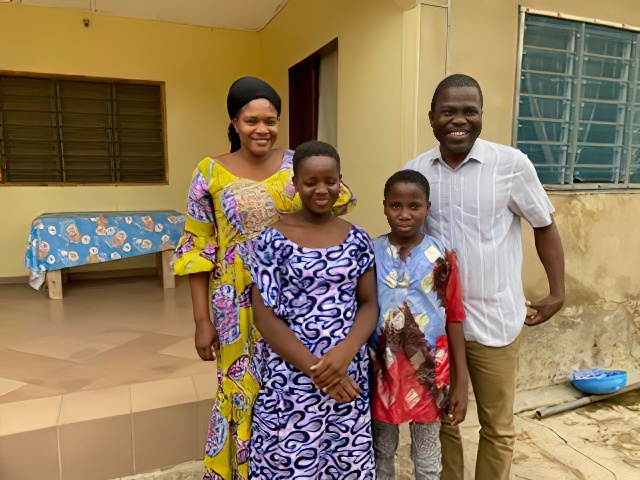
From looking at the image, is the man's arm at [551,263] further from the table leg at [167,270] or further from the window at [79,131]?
the window at [79,131]

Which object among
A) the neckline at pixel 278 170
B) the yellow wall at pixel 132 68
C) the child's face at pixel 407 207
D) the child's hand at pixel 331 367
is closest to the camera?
the child's hand at pixel 331 367

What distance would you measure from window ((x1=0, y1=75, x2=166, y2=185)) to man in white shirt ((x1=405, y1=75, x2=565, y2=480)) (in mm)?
4208

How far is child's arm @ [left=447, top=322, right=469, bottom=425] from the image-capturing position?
58.5 inches

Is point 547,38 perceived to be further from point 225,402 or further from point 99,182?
point 99,182

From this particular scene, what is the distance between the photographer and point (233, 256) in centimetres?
151

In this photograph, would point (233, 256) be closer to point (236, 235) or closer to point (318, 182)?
point (236, 235)

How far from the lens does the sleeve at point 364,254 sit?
1.36 metres

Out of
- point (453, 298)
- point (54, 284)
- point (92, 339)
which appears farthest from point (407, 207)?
point (54, 284)

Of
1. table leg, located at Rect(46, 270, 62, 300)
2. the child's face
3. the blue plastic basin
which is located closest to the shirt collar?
the child's face

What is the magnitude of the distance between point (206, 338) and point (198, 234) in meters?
0.34

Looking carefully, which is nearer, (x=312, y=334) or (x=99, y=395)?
(x=312, y=334)

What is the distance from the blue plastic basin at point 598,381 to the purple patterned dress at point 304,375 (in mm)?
2284

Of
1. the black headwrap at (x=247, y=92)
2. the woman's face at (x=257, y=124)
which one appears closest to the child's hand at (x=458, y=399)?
the woman's face at (x=257, y=124)

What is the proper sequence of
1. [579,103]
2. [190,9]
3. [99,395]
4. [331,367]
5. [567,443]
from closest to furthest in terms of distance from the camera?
[331,367], [99,395], [567,443], [579,103], [190,9]
